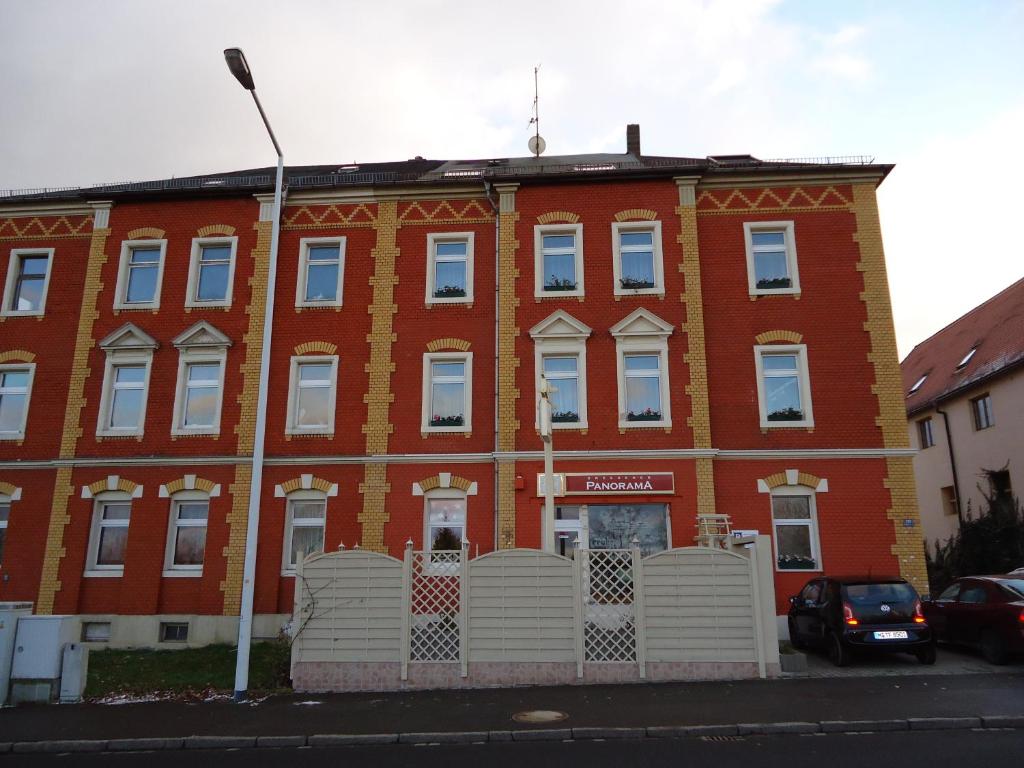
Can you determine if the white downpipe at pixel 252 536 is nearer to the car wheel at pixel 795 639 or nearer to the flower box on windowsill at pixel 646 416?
the flower box on windowsill at pixel 646 416

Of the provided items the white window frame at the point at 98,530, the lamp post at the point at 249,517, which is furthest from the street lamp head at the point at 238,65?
the white window frame at the point at 98,530

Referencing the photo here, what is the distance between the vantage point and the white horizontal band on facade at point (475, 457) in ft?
58.0

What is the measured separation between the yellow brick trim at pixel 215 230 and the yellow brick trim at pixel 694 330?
41.3 feet

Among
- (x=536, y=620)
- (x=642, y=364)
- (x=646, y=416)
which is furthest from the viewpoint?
(x=642, y=364)

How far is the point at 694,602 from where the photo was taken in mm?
11969

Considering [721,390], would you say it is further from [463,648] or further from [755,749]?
[755,749]

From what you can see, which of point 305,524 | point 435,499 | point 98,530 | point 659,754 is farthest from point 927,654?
point 98,530

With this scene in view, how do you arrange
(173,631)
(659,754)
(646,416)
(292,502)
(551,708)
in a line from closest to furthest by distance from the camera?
(659,754)
(551,708)
(173,631)
(646,416)
(292,502)

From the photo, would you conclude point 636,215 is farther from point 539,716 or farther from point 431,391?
point 539,716

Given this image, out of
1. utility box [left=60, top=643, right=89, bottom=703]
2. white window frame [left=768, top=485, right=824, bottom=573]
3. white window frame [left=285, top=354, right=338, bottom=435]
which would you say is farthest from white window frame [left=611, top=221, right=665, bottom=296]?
utility box [left=60, top=643, right=89, bottom=703]

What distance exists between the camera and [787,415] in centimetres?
1825

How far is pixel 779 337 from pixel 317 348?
12.2m

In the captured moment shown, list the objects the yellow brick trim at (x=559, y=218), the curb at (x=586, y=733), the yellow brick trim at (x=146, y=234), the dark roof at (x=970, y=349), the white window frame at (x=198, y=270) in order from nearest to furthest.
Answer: the curb at (x=586, y=733) → the yellow brick trim at (x=559, y=218) → the white window frame at (x=198, y=270) → the yellow brick trim at (x=146, y=234) → the dark roof at (x=970, y=349)

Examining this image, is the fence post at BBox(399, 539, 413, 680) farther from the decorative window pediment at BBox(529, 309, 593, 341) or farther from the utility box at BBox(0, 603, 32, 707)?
the decorative window pediment at BBox(529, 309, 593, 341)
